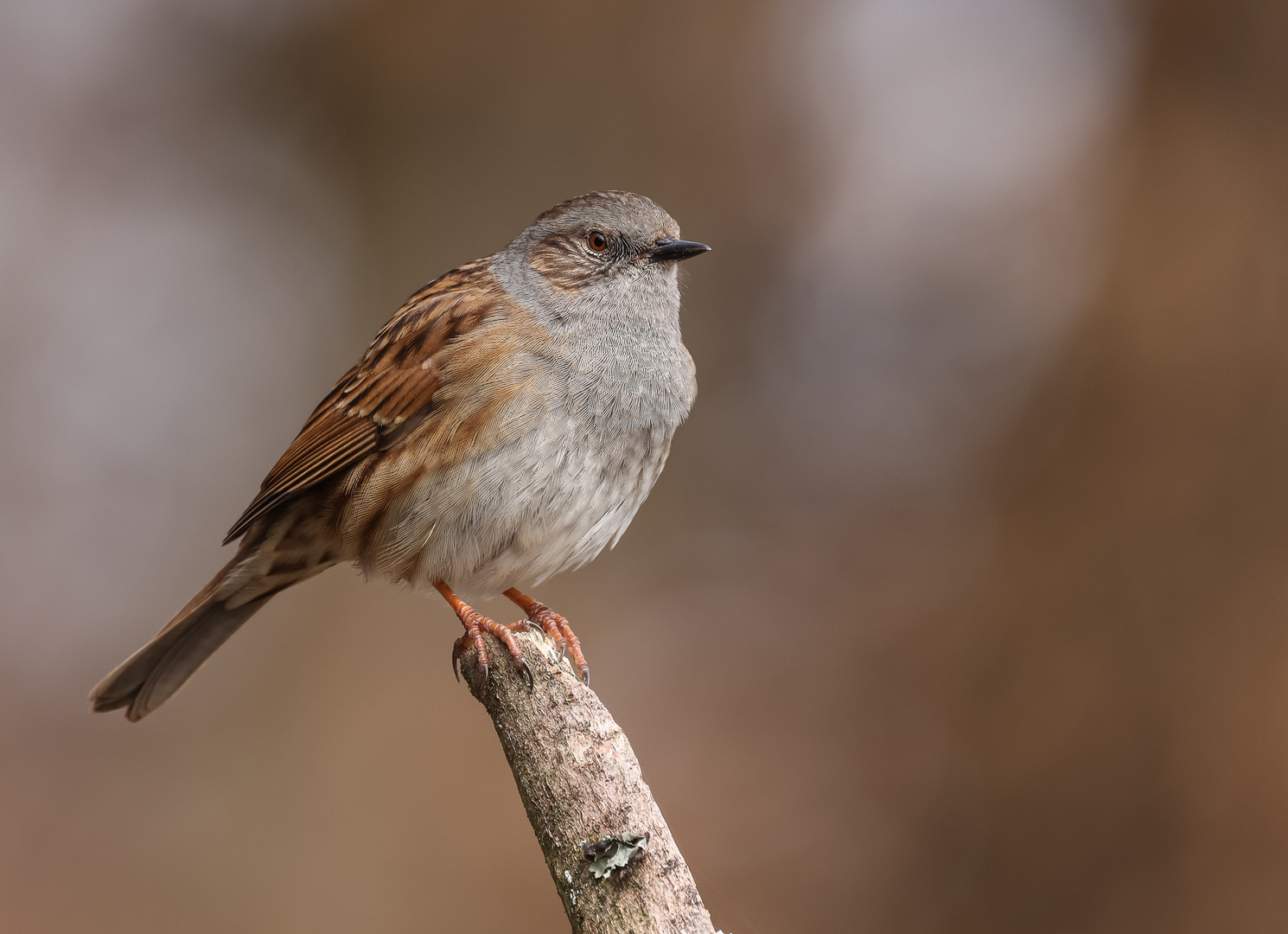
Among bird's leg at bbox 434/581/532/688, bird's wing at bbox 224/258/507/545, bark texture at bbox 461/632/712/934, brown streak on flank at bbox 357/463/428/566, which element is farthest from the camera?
bird's wing at bbox 224/258/507/545

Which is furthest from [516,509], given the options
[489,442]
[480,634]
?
[480,634]

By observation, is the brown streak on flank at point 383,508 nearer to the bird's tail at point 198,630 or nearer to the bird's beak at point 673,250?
the bird's tail at point 198,630

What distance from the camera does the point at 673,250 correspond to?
401 centimetres

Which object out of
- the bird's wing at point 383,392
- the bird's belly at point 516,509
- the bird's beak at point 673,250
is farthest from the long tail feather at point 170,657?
the bird's beak at point 673,250

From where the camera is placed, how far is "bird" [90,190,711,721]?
3496 mm

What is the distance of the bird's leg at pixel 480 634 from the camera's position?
2.68m

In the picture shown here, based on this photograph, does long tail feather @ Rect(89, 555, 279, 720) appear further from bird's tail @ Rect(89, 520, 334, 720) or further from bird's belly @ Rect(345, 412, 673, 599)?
bird's belly @ Rect(345, 412, 673, 599)

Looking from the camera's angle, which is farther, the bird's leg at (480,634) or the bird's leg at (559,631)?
the bird's leg at (559,631)

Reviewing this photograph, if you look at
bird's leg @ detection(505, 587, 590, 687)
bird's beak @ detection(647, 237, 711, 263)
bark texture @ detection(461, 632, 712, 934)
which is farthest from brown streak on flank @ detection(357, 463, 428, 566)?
bird's beak @ detection(647, 237, 711, 263)

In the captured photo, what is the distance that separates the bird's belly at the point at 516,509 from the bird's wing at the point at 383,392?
1.04 feet

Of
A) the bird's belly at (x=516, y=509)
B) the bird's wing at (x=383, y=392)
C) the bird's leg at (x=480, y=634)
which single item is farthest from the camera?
the bird's wing at (x=383, y=392)

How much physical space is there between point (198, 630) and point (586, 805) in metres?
2.53

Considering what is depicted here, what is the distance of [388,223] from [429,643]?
323 cm

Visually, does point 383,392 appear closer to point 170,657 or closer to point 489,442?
point 489,442
